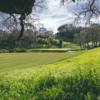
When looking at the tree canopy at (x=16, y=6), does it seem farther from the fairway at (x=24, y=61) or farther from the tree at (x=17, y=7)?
the fairway at (x=24, y=61)

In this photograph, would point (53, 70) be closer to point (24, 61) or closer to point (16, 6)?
point (16, 6)

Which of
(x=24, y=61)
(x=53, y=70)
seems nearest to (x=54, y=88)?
(x=53, y=70)

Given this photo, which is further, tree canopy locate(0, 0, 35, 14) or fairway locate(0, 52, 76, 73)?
fairway locate(0, 52, 76, 73)

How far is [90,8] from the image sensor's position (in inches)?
463

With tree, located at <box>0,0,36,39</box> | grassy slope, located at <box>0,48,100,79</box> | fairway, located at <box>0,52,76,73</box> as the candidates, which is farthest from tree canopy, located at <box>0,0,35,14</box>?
fairway, located at <box>0,52,76,73</box>

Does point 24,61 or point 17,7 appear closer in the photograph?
point 17,7

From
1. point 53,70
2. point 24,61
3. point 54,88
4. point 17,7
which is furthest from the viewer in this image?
point 24,61

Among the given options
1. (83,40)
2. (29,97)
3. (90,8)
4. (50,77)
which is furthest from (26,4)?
(83,40)

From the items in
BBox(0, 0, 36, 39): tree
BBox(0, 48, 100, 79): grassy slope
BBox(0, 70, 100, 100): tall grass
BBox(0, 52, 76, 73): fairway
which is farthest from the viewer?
BBox(0, 52, 76, 73): fairway

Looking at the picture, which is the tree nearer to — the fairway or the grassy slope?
the grassy slope

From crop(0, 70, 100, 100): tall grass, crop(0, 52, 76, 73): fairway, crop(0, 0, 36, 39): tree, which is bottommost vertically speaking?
crop(0, 52, 76, 73): fairway

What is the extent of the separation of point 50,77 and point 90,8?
327cm

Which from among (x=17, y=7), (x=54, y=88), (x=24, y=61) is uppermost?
(x=17, y=7)

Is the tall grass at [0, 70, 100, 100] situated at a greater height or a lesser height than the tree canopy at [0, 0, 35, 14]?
lesser
